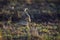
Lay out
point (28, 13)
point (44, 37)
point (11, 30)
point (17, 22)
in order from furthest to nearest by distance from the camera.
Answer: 1. point (28, 13)
2. point (17, 22)
3. point (11, 30)
4. point (44, 37)

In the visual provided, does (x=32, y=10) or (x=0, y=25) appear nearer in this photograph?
(x=0, y=25)

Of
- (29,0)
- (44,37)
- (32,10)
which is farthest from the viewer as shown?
(29,0)

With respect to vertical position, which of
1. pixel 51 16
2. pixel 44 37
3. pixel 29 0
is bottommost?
pixel 44 37

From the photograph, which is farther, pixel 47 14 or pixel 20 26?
pixel 47 14

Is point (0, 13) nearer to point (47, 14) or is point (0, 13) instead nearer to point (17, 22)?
point (17, 22)

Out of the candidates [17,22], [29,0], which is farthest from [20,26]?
[29,0]

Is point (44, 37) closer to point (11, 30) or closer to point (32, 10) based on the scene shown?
point (11, 30)

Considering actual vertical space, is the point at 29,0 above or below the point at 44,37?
above

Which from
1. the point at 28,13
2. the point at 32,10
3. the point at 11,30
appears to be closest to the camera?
the point at 11,30

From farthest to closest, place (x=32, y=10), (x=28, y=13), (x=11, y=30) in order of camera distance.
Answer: (x=32, y=10), (x=28, y=13), (x=11, y=30)
